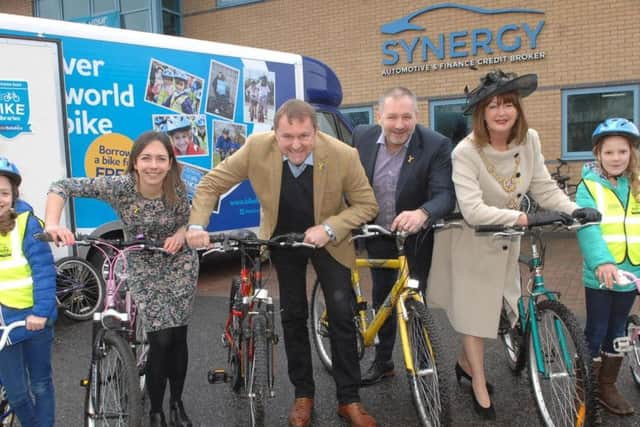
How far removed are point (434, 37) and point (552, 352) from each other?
979 cm

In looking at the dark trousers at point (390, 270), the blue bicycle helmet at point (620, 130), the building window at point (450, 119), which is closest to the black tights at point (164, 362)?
the dark trousers at point (390, 270)

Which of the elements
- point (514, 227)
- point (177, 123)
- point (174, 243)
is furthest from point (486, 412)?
point (177, 123)

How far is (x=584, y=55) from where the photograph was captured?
35.6 feet

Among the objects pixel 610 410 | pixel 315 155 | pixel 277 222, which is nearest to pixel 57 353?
pixel 277 222

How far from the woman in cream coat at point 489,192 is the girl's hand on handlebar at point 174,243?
61.4 inches

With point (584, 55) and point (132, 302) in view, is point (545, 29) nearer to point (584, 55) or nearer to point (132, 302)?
point (584, 55)

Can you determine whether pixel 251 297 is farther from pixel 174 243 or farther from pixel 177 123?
pixel 177 123

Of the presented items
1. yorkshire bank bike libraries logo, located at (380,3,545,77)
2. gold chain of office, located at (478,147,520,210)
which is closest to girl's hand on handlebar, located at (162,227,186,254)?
gold chain of office, located at (478,147,520,210)

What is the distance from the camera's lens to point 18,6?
17281 millimetres

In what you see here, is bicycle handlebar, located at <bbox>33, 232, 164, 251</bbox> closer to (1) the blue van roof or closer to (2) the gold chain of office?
(2) the gold chain of office

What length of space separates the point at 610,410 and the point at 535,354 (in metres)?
0.73

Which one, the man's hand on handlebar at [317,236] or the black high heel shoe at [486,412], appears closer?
the man's hand on handlebar at [317,236]

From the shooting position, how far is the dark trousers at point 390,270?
3.94 meters

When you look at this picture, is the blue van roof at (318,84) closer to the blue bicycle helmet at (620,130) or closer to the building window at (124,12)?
the blue bicycle helmet at (620,130)
